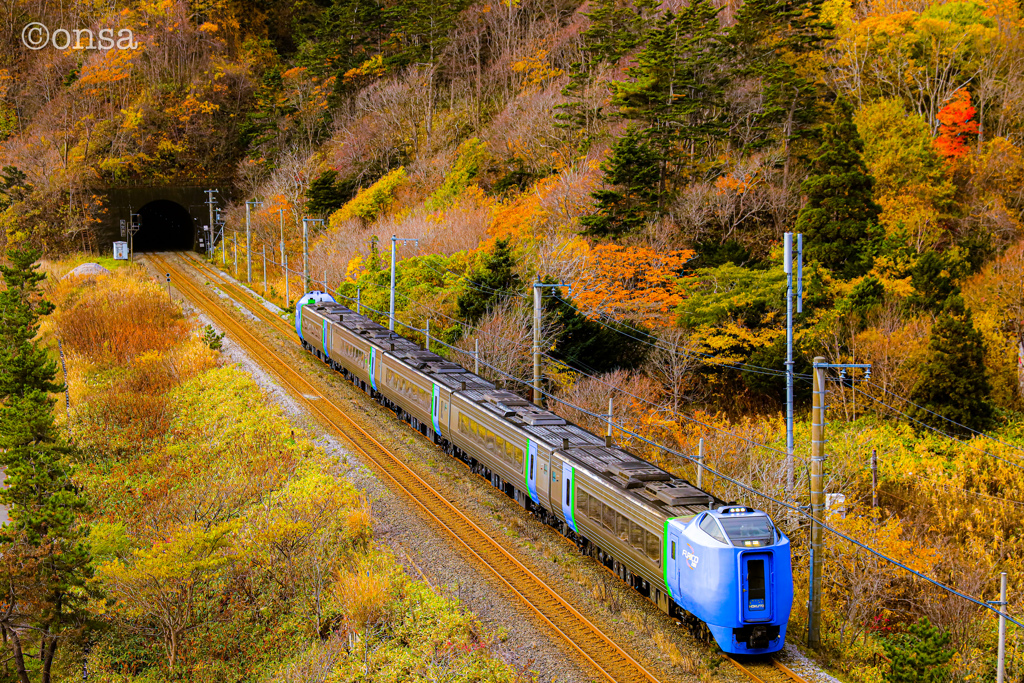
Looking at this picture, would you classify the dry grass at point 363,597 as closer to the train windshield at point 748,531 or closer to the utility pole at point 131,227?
the train windshield at point 748,531

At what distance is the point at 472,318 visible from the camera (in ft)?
112

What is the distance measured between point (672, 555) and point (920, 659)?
4.24m

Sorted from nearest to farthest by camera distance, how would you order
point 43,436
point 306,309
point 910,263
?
1. point 43,436
2. point 910,263
3. point 306,309

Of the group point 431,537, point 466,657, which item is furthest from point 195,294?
point 466,657

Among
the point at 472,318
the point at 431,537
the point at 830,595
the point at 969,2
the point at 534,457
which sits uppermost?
the point at 969,2

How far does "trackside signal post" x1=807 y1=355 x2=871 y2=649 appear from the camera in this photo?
14984mm

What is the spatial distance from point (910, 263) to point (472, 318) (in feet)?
54.5

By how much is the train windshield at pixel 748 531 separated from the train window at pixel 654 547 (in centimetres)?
159

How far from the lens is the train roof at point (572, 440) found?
16109 mm

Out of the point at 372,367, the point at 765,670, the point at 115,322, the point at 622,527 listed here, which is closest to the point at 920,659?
the point at 765,670

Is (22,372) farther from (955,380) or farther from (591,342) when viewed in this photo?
(955,380)

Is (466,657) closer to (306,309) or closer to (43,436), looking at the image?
(43,436)

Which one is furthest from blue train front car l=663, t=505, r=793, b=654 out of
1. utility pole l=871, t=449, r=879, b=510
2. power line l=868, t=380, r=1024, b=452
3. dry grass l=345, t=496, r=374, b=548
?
power line l=868, t=380, r=1024, b=452

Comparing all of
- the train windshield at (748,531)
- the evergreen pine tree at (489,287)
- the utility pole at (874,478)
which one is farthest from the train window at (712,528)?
the evergreen pine tree at (489,287)
